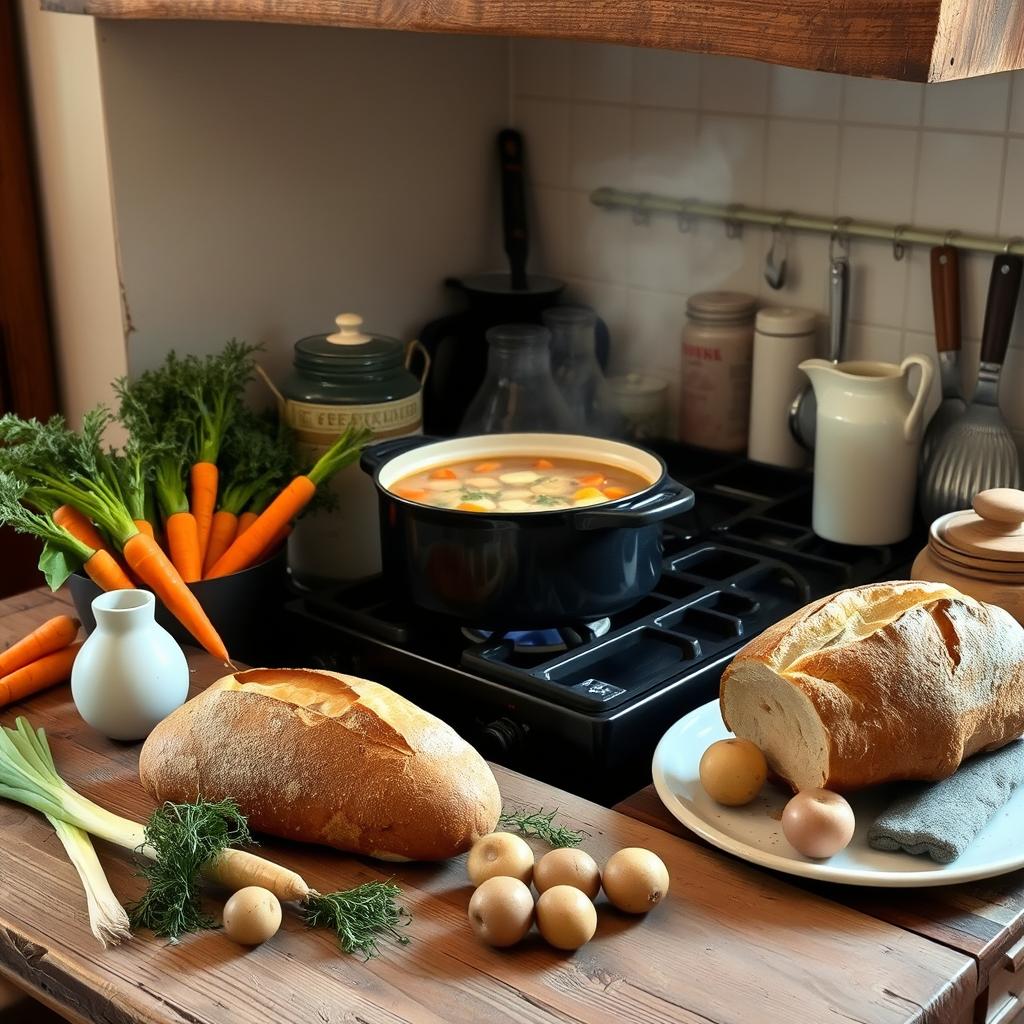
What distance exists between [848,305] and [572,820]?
2.74 ft

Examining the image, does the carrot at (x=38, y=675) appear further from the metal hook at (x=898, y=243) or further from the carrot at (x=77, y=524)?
the metal hook at (x=898, y=243)

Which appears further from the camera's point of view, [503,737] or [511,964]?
[503,737]

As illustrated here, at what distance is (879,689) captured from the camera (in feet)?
3.33

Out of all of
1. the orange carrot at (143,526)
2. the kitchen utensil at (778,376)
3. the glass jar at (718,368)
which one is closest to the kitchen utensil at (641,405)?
the glass jar at (718,368)

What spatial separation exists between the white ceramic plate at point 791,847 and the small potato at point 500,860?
14 centimetres

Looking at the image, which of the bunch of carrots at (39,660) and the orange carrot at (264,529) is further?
the orange carrot at (264,529)

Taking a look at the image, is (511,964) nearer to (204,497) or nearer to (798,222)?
(204,497)

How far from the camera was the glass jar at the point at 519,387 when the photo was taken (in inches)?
64.6

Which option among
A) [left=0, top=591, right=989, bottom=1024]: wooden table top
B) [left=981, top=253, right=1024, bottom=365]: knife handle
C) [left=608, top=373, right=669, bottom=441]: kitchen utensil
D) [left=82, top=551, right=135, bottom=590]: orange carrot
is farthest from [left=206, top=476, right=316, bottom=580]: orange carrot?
[left=981, top=253, right=1024, bottom=365]: knife handle

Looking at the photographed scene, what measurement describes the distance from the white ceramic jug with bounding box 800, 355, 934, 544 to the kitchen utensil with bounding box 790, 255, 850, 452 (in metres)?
0.10

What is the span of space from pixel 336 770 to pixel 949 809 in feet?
1.47

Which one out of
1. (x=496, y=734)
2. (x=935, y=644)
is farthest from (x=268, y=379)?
(x=935, y=644)

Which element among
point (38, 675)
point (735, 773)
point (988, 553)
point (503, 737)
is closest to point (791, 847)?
point (735, 773)

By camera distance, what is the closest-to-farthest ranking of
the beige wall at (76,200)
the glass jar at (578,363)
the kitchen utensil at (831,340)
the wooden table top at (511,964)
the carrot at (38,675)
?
the wooden table top at (511,964), the carrot at (38,675), the beige wall at (76,200), the kitchen utensil at (831,340), the glass jar at (578,363)
